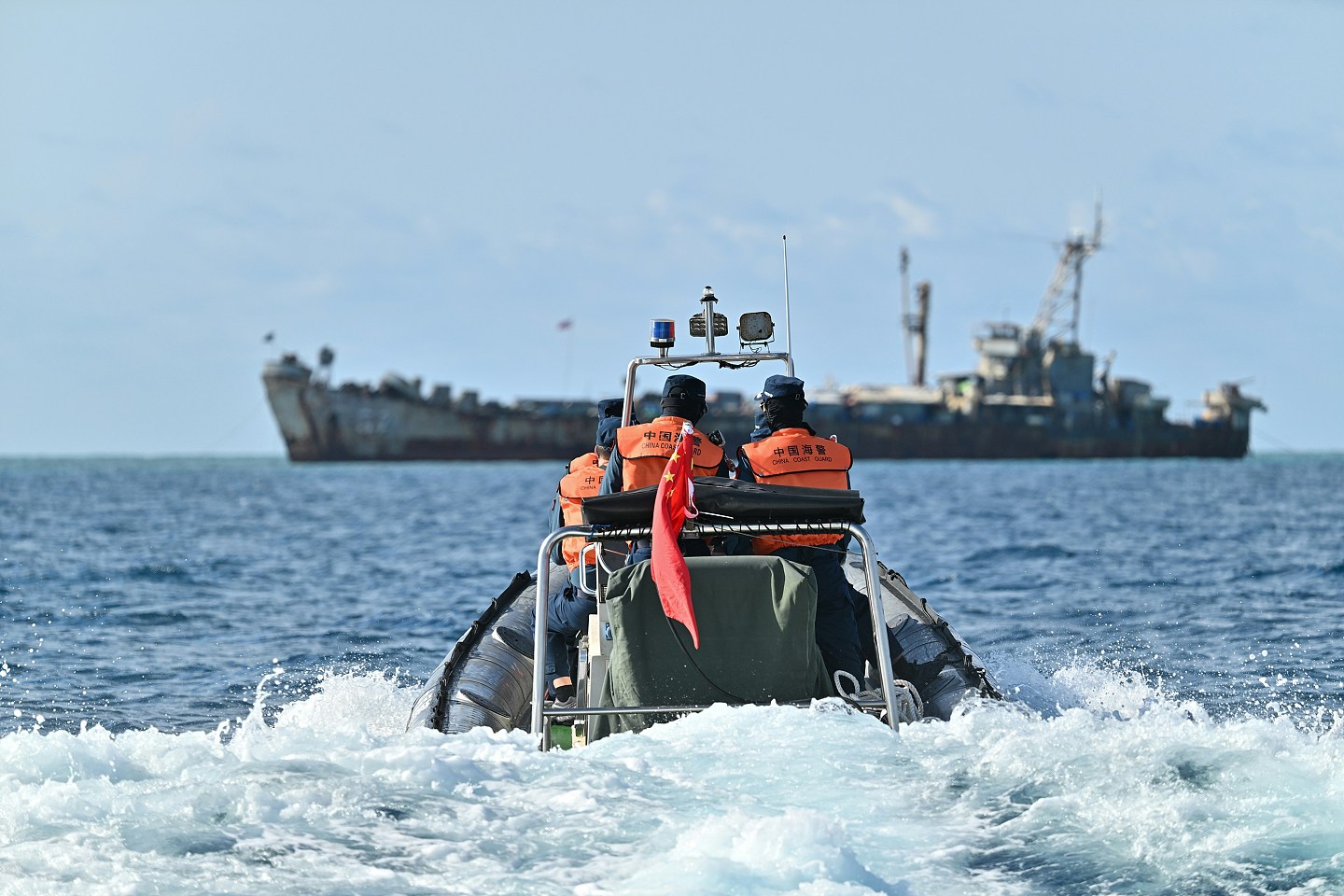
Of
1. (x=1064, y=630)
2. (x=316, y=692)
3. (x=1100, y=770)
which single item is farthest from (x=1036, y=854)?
(x=1064, y=630)

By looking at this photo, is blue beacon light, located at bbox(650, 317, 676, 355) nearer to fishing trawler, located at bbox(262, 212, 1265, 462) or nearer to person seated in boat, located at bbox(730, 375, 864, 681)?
person seated in boat, located at bbox(730, 375, 864, 681)

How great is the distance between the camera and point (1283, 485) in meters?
51.5

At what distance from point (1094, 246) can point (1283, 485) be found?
39716 millimetres

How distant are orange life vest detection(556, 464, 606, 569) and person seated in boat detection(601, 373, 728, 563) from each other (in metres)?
0.98

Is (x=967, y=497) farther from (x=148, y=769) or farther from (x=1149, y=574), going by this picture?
(x=148, y=769)

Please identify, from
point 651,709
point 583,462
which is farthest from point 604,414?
point 651,709

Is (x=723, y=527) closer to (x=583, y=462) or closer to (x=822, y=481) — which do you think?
(x=822, y=481)

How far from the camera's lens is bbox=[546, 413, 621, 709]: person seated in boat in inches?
274

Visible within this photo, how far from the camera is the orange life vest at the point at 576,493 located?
291 inches

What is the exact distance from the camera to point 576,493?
7477 millimetres

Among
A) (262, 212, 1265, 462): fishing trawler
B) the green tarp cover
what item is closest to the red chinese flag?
the green tarp cover

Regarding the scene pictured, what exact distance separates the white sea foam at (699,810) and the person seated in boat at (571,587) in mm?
1514

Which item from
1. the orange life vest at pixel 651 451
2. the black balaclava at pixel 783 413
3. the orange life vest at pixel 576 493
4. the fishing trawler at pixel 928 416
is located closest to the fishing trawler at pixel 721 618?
the orange life vest at pixel 651 451

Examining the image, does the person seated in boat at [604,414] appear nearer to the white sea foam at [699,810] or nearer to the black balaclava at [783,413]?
the black balaclava at [783,413]
